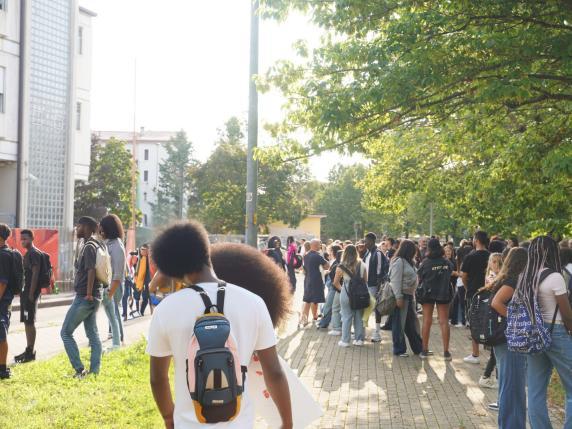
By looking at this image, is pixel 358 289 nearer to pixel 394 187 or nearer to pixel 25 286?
pixel 25 286

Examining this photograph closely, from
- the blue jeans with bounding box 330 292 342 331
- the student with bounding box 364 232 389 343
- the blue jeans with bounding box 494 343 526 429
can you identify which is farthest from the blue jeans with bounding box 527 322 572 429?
the student with bounding box 364 232 389 343

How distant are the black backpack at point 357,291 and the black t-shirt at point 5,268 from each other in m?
5.65

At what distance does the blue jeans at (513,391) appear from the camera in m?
6.61

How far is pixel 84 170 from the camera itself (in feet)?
105

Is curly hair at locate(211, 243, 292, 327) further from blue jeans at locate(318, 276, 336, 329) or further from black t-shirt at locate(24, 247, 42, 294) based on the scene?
blue jeans at locate(318, 276, 336, 329)

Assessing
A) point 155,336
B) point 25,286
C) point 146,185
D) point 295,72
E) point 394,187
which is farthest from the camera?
point 146,185

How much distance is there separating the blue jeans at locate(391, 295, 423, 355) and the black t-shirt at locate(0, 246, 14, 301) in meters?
5.70

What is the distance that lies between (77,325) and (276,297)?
233 inches

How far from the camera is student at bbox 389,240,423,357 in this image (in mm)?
11930

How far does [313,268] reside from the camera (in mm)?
→ 15594

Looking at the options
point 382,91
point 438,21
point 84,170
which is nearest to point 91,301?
point 382,91

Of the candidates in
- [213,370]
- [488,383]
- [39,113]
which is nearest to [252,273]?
[213,370]

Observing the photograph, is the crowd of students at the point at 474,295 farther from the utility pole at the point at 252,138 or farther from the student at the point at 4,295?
the student at the point at 4,295

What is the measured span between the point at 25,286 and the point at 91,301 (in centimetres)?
201
